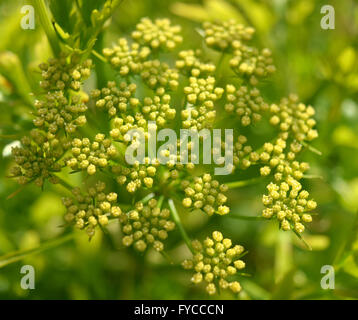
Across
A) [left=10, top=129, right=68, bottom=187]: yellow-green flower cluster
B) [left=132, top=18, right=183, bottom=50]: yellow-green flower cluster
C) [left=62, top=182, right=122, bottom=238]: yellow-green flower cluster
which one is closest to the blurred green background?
[left=132, top=18, right=183, bottom=50]: yellow-green flower cluster

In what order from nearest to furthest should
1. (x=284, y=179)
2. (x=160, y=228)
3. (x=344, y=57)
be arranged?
(x=160, y=228)
(x=284, y=179)
(x=344, y=57)

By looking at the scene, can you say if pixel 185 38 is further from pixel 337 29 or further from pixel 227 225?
pixel 227 225

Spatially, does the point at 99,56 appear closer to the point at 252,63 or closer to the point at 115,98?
the point at 115,98

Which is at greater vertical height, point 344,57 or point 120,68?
point 344,57

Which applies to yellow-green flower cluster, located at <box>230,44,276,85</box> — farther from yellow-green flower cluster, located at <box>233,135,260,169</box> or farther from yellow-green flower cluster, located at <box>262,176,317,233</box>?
yellow-green flower cluster, located at <box>262,176,317,233</box>

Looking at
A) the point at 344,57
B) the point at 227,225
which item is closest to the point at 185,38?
the point at 344,57

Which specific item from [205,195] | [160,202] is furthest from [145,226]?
[205,195]
